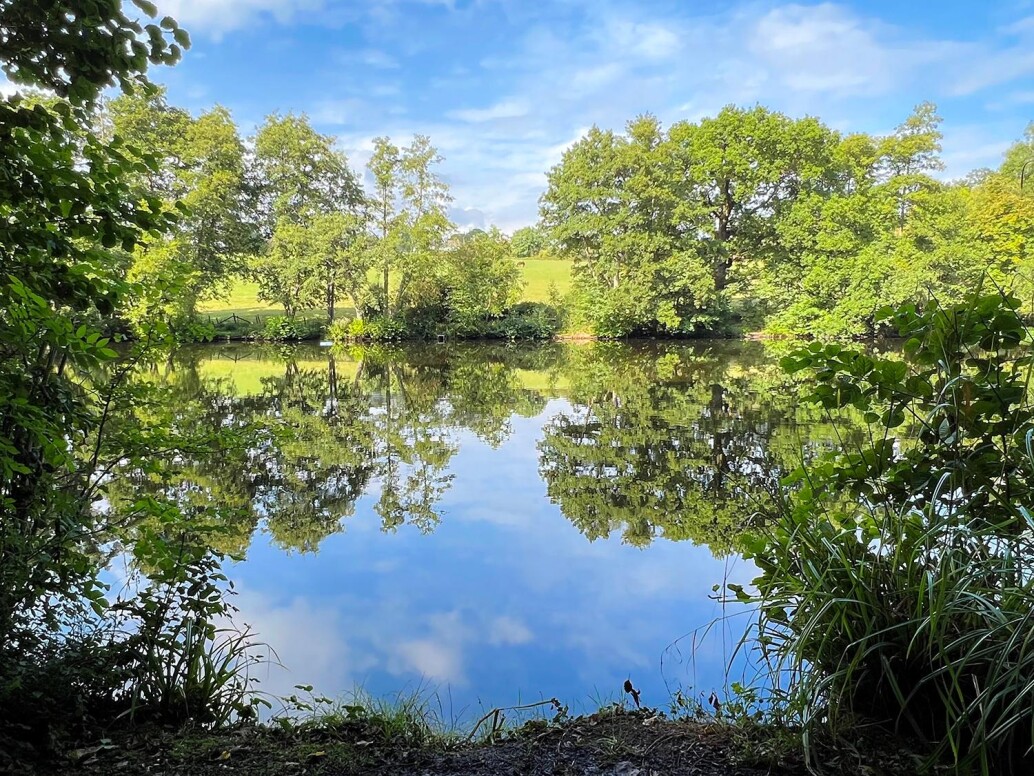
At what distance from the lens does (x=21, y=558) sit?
186 cm

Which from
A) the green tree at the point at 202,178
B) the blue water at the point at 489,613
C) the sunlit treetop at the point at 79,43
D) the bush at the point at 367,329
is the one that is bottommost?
the blue water at the point at 489,613

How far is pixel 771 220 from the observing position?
85.3 ft

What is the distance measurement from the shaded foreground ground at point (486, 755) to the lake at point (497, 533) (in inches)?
31.3

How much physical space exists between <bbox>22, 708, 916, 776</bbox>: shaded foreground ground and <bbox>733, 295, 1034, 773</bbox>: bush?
0.16 meters

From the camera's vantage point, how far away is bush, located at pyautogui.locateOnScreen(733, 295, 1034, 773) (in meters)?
1.47

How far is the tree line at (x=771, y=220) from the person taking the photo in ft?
78.7

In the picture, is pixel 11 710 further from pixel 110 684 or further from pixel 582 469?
pixel 582 469

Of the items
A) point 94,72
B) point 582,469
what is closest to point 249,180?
point 582,469

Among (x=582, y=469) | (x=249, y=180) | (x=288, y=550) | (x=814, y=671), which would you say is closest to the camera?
(x=814, y=671)

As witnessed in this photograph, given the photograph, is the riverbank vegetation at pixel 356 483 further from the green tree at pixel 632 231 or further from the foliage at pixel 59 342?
the green tree at pixel 632 231

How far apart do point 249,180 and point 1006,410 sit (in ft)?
103

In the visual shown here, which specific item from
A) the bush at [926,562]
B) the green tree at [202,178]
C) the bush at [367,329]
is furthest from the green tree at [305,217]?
the bush at [926,562]

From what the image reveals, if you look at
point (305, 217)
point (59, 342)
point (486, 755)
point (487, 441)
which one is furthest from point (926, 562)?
point (305, 217)

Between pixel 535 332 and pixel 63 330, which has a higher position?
pixel 535 332
